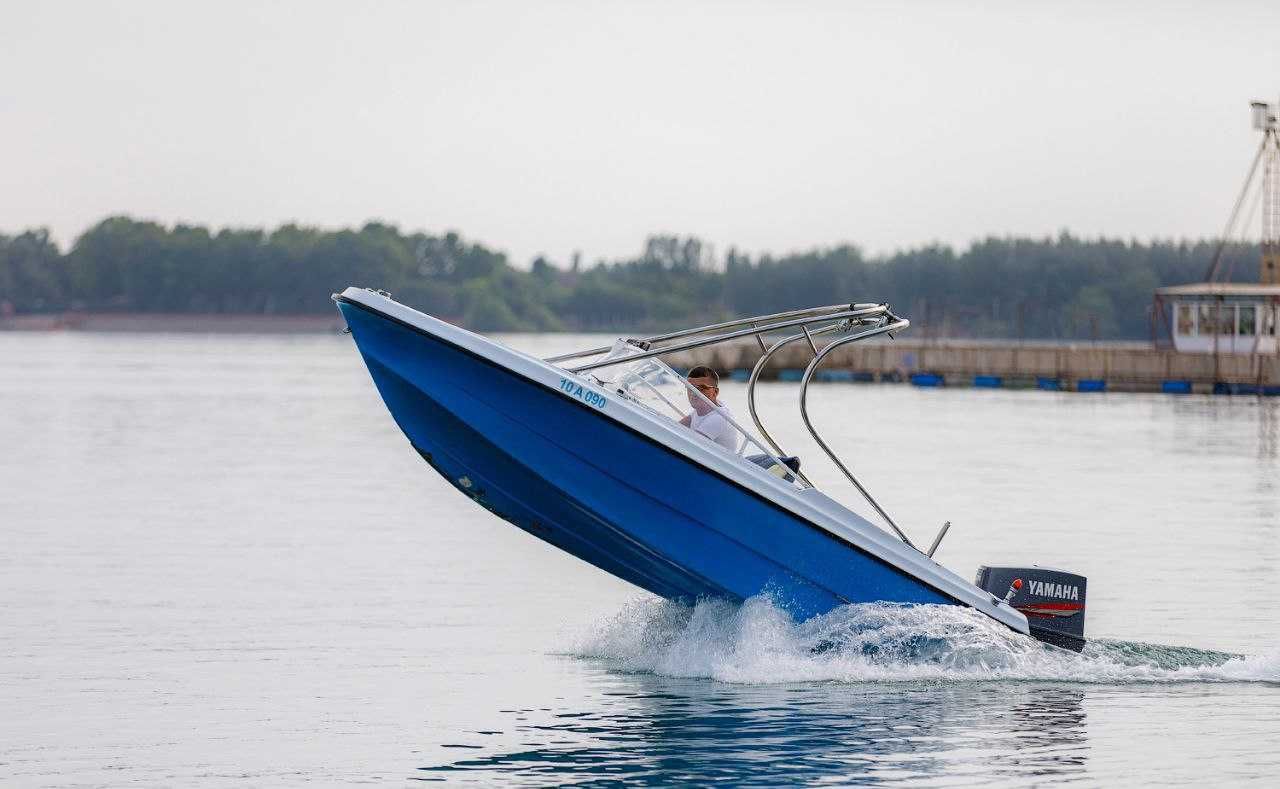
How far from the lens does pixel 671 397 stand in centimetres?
1352

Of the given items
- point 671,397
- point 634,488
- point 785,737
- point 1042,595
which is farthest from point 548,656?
point 1042,595

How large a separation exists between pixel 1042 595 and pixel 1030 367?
66.0 metres

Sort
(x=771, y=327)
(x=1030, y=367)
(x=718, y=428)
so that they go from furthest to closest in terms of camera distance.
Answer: (x=1030, y=367)
(x=771, y=327)
(x=718, y=428)

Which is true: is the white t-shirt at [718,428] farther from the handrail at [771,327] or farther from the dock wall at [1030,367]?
the dock wall at [1030,367]

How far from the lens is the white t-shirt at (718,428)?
43.4 feet

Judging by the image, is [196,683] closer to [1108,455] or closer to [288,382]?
[1108,455]

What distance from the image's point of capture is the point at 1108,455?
4178 centimetres

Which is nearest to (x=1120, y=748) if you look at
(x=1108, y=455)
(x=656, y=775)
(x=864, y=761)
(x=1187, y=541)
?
(x=864, y=761)

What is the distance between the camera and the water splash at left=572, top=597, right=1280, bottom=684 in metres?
13.3

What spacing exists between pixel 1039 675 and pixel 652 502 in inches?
125

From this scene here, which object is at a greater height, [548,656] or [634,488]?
[634,488]

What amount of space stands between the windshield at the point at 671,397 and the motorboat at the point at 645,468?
12 millimetres

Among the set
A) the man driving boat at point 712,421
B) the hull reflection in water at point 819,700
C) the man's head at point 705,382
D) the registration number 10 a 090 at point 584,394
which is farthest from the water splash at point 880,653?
the registration number 10 a 090 at point 584,394

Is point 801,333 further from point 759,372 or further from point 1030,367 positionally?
point 1030,367
